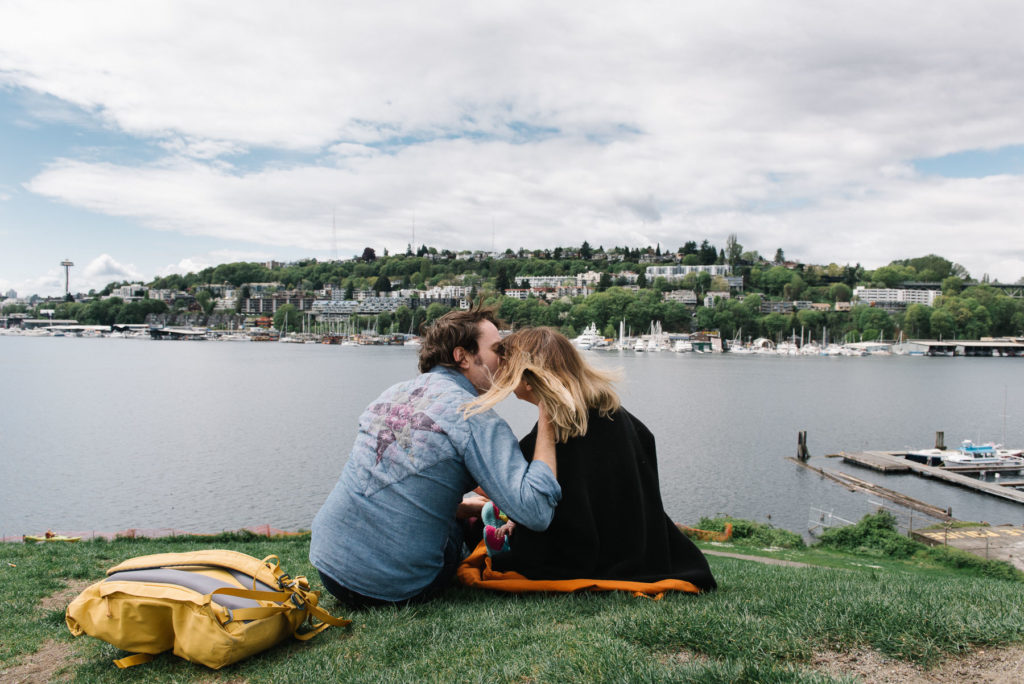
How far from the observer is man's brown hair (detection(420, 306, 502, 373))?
3676 millimetres

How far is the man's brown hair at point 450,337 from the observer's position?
12.1 ft

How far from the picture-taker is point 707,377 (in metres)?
78.4

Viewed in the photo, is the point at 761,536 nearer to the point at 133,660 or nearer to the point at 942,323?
the point at 133,660

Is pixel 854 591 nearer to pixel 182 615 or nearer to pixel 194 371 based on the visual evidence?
pixel 182 615

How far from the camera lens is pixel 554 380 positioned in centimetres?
341

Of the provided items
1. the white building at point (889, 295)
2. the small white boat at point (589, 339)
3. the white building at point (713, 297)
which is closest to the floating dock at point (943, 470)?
the small white boat at point (589, 339)

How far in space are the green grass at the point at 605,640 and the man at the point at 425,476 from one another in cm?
26

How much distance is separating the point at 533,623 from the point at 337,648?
955 mm

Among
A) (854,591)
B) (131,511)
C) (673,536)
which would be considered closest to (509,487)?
(673,536)

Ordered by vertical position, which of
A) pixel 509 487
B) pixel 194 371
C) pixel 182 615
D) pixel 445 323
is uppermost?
pixel 445 323

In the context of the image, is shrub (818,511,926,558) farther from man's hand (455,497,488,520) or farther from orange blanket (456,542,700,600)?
man's hand (455,497,488,520)

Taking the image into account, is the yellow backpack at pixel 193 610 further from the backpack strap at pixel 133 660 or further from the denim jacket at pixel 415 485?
the denim jacket at pixel 415 485

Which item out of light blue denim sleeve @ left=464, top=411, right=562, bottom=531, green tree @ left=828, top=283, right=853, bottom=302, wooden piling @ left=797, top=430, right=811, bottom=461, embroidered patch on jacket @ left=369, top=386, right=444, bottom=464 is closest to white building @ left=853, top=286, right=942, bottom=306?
green tree @ left=828, top=283, right=853, bottom=302

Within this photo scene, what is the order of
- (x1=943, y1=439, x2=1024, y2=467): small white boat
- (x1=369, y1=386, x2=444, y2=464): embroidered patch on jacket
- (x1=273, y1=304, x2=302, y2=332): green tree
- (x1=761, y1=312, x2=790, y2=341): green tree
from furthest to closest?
(x1=273, y1=304, x2=302, y2=332): green tree → (x1=761, y1=312, x2=790, y2=341): green tree → (x1=943, y1=439, x2=1024, y2=467): small white boat → (x1=369, y1=386, x2=444, y2=464): embroidered patch on jacket
